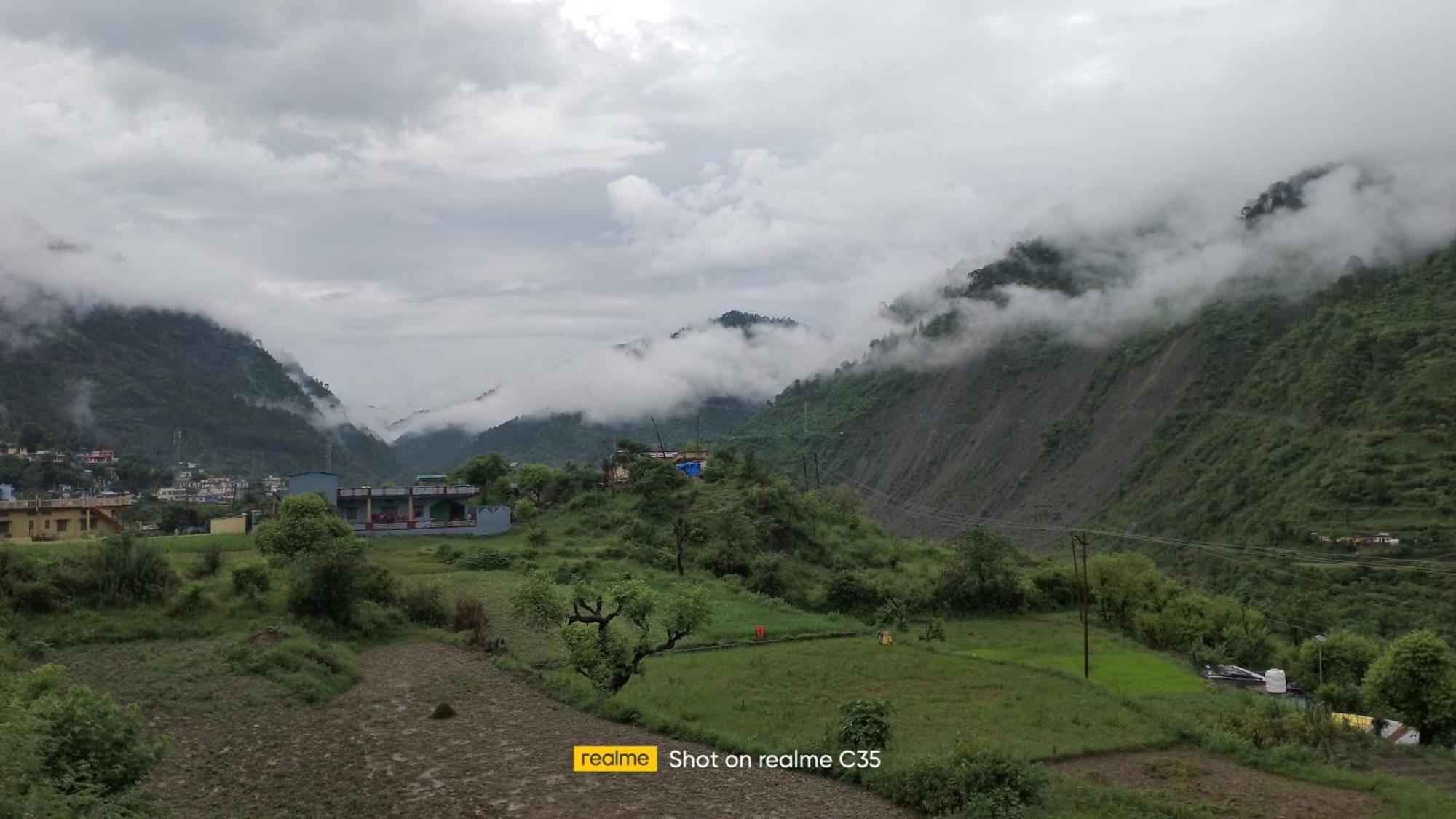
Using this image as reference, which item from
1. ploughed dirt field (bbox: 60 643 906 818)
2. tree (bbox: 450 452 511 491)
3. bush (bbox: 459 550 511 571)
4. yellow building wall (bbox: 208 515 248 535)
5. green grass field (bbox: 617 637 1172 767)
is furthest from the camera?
tree (bbox: 450 452 511 491)

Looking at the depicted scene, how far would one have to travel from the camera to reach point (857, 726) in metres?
19.8

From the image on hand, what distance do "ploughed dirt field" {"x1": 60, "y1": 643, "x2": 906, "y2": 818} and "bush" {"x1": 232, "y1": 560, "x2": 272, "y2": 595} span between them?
22.2 feet

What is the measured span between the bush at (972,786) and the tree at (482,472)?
187ft

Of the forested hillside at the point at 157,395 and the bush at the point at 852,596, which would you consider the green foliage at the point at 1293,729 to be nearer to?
the bush at the point at 852,596

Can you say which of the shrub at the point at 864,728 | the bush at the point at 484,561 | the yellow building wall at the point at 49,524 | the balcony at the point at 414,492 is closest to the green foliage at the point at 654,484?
the balcony at the point at 414,492

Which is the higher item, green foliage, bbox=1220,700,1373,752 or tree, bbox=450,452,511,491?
tree, bbox=450,452,511,491

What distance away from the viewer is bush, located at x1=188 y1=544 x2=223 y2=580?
36.7 meters

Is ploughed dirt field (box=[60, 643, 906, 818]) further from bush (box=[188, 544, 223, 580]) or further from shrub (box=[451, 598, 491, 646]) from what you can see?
bush (box=[188, 544, 223, 580])

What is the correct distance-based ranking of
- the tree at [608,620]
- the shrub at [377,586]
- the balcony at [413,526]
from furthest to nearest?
the balcony at [413,526], the shrub at [377,586], the tree at [608,620]

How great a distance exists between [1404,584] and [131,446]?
340 feet

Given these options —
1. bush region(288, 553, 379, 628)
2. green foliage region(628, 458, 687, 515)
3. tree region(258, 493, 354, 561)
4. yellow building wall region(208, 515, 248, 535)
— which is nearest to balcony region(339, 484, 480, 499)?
yellow building wall region(208, 515, 248, 535)

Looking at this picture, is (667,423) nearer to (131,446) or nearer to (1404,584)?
(131,446)

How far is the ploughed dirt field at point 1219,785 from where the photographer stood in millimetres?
17578

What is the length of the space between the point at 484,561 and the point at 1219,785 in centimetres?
3334
